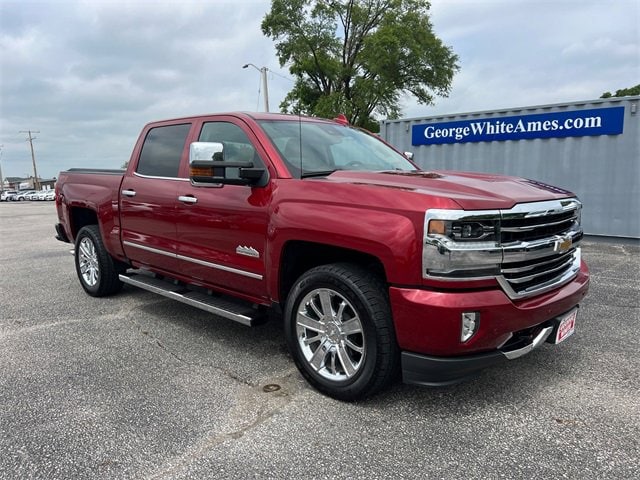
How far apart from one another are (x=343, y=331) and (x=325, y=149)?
61.2 inches

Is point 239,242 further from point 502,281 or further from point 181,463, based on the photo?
point 502,281

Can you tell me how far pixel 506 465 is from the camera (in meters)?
2.39

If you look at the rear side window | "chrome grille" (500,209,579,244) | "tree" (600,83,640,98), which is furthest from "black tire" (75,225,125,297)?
"tree" (600,83,640,98)

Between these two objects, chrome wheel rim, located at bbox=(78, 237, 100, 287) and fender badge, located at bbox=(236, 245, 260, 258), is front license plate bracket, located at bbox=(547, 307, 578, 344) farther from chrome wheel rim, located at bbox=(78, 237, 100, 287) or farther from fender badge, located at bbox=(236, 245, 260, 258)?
chrome wheel rim, located at bbox=(78, 237, 100, 287)

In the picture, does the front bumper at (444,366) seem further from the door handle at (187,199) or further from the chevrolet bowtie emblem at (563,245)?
the door handle at (187,199)

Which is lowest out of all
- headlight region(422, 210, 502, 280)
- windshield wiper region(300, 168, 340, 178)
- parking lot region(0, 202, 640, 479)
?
parking lot region(0, 202, 640, 479)

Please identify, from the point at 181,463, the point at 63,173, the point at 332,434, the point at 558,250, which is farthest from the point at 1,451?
the point at 63,173

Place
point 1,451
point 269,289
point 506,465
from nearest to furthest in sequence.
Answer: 1. point 506,465
2. point 1,451
3. point 269,289

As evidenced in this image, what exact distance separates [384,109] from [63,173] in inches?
1021

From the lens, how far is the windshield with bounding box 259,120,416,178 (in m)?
3.59

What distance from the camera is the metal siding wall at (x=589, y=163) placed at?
30.2ft

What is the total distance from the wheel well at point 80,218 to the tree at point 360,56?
23600 millimetres

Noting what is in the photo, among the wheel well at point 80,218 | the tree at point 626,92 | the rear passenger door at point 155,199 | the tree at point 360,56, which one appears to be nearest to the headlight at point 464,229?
the rear passenger door at point 155,199

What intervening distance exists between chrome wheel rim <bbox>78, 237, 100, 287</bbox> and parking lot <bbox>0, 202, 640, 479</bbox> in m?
1.15
